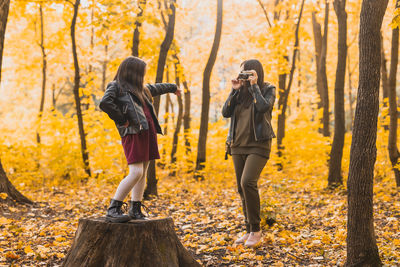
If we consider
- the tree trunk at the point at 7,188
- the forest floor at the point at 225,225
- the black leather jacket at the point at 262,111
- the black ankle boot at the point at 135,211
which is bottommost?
the forest floor at the point at 225,225

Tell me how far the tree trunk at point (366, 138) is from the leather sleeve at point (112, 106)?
2323 millimetres

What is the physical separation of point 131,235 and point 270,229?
2761mm

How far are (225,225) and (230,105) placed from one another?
7.17 feet

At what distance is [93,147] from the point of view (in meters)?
11.2

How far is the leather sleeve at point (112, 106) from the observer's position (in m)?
3.49

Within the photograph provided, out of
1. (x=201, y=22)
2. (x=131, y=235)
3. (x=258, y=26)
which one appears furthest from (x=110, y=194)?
A: (x=201, y=22)

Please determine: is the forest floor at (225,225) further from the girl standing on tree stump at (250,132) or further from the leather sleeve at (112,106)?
the leather sleeve at (112,106)

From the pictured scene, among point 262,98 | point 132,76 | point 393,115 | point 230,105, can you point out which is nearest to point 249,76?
point 262,98

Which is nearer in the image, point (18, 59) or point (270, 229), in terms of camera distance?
point (270, 229)

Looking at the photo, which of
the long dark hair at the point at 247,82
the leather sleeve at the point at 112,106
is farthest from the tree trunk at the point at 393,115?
the leather sleeve at the point at 112,106

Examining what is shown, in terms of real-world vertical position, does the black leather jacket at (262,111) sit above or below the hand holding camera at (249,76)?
below

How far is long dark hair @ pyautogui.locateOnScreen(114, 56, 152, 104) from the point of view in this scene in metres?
3.80

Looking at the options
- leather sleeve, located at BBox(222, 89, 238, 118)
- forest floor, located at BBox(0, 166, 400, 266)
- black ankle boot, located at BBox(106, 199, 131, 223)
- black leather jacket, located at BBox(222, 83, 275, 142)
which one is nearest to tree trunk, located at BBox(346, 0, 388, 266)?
forest floor, located at BBox(0, 166, 400, 266)

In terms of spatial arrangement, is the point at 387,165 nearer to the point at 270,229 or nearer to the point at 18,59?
the point at 270,229
